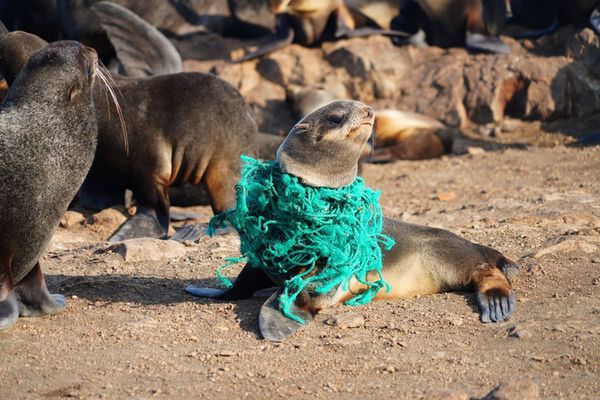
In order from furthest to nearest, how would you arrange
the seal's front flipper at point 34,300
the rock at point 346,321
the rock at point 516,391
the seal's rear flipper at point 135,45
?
the seal's rear flipper at point 135,45 → the seal's front flipper at point 34,300 → the rock at point 346,321 → the rock at point 516,391

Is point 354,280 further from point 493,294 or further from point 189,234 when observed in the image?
point 189,234

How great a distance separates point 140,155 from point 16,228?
2744mm

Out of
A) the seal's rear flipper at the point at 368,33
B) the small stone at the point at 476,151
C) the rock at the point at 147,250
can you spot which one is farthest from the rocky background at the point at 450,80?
the rock at the point at 147,250

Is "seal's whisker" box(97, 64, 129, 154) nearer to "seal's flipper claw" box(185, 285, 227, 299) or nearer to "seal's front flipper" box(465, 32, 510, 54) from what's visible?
"seal's flipper claw" box(185, 285, 227, 299)

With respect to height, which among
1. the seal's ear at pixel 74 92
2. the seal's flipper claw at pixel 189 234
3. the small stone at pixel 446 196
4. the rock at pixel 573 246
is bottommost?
the small stone at pixel 446 196

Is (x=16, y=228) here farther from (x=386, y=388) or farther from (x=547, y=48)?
(x=547, y=48)

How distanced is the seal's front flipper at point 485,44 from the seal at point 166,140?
4.58 meters

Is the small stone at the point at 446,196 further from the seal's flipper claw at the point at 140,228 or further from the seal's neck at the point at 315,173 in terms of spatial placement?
the seal's neck at the point at 315,173

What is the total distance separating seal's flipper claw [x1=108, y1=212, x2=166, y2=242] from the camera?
671 cm

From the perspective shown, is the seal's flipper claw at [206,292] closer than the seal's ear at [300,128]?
No

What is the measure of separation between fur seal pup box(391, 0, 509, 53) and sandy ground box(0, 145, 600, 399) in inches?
236

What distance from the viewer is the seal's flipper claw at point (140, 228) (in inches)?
264

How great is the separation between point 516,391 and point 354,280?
4.61 ft

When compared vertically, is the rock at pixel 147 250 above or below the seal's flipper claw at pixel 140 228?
above
